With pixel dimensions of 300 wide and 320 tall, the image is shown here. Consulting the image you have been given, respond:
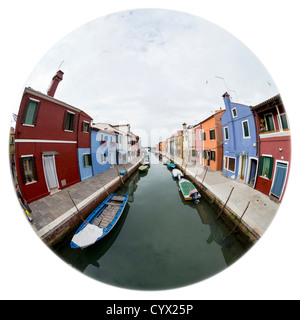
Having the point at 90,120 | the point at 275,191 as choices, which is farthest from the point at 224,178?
the point at 90,120

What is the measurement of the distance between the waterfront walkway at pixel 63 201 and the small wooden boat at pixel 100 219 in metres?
0.29

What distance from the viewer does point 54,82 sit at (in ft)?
2.71

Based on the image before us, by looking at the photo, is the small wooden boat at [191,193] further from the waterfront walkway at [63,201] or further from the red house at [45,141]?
the red house at [45,141]

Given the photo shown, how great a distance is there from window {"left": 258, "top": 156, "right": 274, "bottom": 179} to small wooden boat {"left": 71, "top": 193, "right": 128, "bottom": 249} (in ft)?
4.68

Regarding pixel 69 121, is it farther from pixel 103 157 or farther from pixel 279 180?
pixel 279 180

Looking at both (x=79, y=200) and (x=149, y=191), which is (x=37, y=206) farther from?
(x=149, y=191)

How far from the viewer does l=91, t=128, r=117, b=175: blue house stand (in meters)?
1.10

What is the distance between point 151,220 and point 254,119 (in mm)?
1796

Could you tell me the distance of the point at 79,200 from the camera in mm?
1298

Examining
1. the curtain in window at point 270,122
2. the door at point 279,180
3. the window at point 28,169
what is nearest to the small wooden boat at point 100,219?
the window at point 28,169

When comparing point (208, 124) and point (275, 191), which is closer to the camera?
point (275, 191)

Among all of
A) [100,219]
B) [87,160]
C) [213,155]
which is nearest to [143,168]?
[87,160]

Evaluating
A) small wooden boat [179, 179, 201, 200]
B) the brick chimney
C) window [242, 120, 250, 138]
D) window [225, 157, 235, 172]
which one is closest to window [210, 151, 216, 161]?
window [225, 157, 235, 172]

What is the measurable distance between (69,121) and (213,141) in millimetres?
1434
